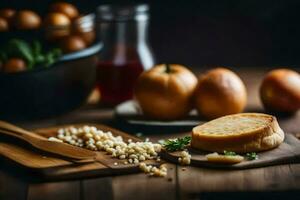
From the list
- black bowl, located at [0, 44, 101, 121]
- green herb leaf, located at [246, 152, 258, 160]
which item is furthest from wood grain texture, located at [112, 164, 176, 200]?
black bowl, located at [0, 44, 101, 121]

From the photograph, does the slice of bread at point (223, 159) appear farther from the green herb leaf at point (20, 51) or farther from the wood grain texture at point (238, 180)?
the green herb leaf at point (20, 51)

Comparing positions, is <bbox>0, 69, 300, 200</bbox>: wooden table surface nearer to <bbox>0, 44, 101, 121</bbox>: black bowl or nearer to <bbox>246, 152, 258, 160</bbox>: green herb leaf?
<bbox>246, 152, 258, 160</bbox>: green herb leaf

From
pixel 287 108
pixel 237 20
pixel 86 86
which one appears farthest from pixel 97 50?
pixel 237 20

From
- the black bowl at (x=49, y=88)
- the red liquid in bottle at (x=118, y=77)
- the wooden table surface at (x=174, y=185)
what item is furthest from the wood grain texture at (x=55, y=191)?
the red liquid in bottle at (x=118, y=77)

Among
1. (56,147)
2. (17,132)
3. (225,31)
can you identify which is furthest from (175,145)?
(225,31)

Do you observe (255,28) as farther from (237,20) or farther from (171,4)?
(171,4)

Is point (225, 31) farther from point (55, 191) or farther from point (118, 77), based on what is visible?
point (55, 191)
